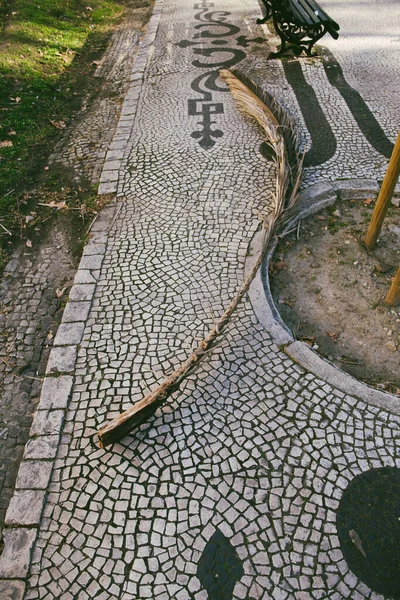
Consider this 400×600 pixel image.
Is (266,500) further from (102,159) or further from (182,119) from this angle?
(182,119)

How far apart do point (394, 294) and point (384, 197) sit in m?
1.00

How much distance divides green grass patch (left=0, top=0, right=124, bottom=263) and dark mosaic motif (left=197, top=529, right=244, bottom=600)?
395 cm

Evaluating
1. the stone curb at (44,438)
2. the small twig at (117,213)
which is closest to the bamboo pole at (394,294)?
the stone curb at (44,438)

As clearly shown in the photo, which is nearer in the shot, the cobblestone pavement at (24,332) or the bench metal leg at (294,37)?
the cobblestone pavement at (24,332)

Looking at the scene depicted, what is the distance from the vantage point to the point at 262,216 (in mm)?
5242

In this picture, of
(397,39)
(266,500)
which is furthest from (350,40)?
(266,500)

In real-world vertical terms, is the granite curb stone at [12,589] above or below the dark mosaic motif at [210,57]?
below

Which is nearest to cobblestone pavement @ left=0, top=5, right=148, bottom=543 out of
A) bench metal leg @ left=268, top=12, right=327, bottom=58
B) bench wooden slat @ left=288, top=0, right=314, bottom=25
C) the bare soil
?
the bare soil

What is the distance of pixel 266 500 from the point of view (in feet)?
10.1

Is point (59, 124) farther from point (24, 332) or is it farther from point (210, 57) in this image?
point (24, 332)

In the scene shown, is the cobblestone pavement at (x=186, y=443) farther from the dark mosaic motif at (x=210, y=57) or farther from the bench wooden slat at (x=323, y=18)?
the bench wooden slat at (x=323, y=18)

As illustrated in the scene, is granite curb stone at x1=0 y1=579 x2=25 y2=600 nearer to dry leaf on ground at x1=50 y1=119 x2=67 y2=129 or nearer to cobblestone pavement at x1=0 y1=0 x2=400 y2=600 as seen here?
cobblestone pavement at x1=0 y1=0 x2=400 y2=600

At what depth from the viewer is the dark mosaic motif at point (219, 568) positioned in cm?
274

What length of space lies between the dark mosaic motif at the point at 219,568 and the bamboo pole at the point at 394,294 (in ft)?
8.94
